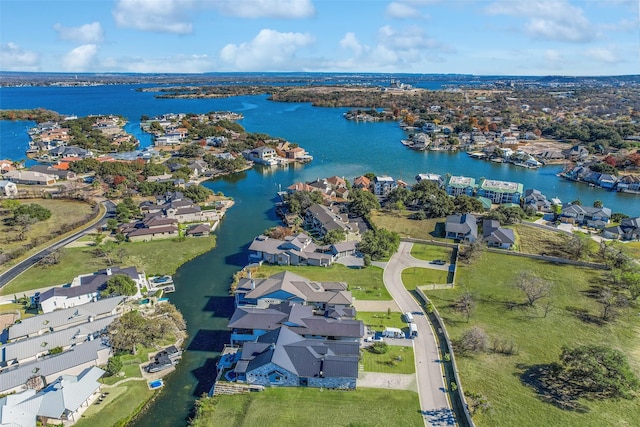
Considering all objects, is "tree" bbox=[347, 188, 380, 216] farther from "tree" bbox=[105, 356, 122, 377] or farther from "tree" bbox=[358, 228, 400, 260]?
"tree" bbox=[105, 356, 122, 377]

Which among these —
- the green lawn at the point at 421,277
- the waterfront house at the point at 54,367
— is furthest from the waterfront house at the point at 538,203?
the waterfront house at the point at 54,367

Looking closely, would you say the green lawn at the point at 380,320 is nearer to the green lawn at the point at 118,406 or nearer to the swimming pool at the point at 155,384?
the swimming pool at the point at 155,384

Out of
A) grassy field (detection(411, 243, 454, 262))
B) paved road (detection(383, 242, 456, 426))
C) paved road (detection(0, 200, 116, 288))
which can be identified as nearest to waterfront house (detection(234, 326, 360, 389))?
paved road (detection(383, 242, 456, 426))

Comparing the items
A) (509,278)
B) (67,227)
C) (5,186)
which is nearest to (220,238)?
(67,227)

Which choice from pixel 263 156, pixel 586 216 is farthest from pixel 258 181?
pixel 586 216

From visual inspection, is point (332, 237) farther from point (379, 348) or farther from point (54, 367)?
point (54, 367)

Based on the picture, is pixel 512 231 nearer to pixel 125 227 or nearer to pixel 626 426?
pixel 626 426
